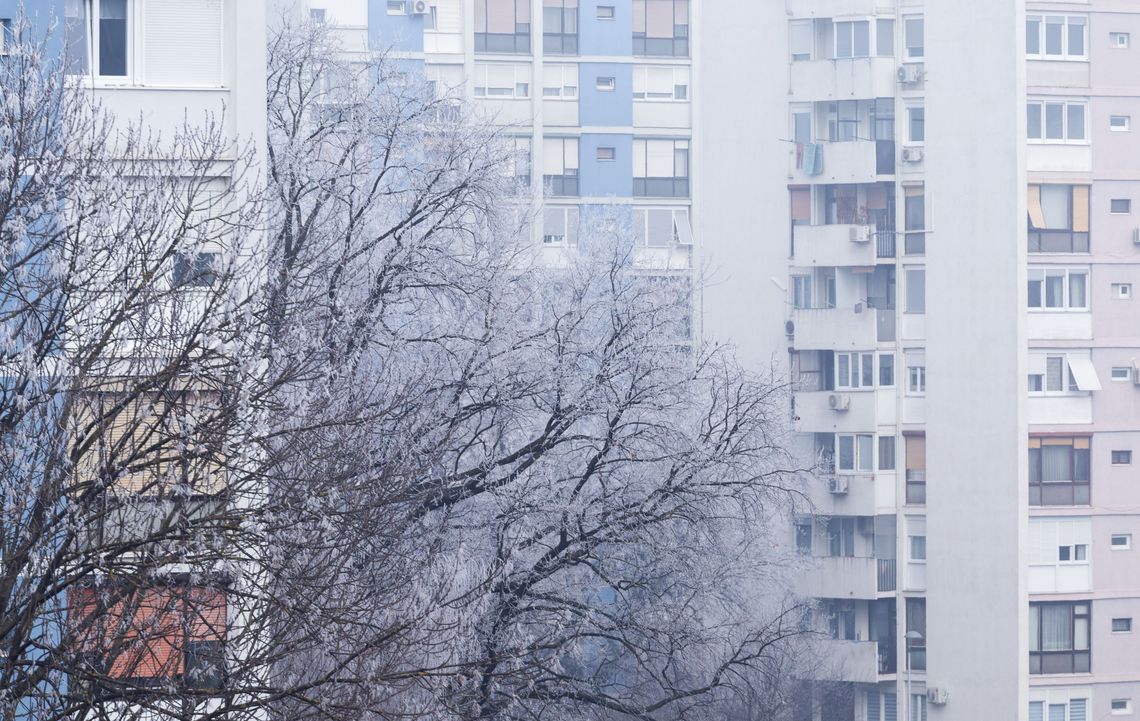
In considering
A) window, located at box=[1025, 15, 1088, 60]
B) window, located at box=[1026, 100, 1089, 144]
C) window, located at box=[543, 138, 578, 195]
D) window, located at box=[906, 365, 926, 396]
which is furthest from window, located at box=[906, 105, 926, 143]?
window, located at box=[543, 138, 578, 195]

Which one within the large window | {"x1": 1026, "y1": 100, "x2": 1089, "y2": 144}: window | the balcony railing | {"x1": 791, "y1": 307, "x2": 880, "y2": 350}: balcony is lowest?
the balcony railing

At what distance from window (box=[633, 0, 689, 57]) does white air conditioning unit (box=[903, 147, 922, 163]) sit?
816 centimetres

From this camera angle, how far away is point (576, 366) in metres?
20.2

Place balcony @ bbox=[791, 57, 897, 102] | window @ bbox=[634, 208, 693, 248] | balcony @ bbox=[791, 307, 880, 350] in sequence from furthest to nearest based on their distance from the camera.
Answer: window @ bbox=[634, 208, 693, 248]
balcony @ bbox=[791, 57, 897, 102]
balcony @ bbox=[791, 307, 880, 350]

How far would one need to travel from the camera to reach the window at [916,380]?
49.1 m

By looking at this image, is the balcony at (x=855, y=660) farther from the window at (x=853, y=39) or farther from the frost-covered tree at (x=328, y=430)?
the frost-covered tree at (x=328, y=430)

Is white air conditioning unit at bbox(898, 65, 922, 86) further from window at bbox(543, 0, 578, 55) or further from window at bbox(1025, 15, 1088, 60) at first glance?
window at bbox(543, 0, 578, 55)

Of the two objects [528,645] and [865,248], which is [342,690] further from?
[865,248]

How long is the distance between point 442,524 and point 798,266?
3254 cm

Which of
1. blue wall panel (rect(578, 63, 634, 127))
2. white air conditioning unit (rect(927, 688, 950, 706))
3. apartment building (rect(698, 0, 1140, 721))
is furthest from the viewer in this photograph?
blue wall panel (rect(578, 63, 634, 127))

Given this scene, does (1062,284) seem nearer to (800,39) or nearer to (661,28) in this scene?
(800,39)

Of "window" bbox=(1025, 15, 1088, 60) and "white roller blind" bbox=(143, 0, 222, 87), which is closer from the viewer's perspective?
"white roller blind" bbox=(143, 0, 222, 87)

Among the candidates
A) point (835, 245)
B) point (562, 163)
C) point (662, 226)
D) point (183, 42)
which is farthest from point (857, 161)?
point (183, 42)

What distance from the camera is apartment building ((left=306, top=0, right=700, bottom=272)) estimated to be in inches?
2114
